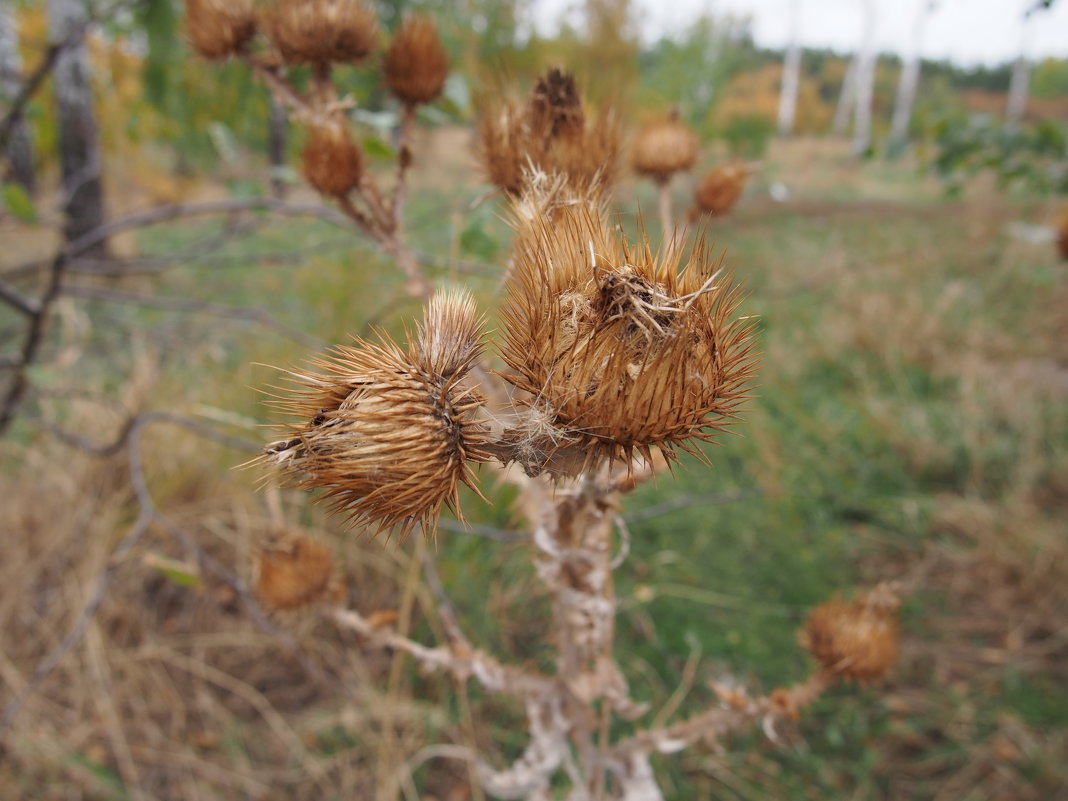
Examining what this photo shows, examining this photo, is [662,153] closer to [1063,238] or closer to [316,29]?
[316,29]

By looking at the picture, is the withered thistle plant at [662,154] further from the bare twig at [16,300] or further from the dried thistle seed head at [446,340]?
the bare twig at [16,300]

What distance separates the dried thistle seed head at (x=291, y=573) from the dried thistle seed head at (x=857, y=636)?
0.76 metres

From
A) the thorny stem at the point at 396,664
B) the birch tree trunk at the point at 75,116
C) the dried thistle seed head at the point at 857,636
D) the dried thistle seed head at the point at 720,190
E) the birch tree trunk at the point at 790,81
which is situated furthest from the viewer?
the birch tree trunk at the point at 790,81

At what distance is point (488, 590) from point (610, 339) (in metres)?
2.03

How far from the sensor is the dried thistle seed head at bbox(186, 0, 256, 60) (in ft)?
3.42

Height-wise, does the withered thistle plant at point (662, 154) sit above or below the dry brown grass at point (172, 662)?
above

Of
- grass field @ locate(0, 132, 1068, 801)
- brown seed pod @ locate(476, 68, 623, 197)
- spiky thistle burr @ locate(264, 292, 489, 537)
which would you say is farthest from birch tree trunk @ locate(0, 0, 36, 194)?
spiky thistle burr @ locate(264, 292, 489, 537)

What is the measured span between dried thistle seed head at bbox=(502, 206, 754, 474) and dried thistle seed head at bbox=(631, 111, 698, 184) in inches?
28.1

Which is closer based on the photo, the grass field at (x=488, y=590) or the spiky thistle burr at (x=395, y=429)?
the spiky thistle burr at (x=395, y=429)

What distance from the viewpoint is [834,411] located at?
4.11m

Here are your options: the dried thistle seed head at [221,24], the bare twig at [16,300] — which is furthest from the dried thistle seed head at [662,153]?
the bare twig at [16,300]

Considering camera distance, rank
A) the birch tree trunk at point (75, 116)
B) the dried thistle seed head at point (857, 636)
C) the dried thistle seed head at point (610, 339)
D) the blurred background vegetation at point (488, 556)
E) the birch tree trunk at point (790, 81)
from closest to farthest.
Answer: the dried thistle seed head at point (610, 339) → the dried thistle seed head at point (857, 636) → the blurred background vegetation at point (488, 556) → the birch tree trunk at point (75, 116) → the birch tree trunk at point (790, 81)

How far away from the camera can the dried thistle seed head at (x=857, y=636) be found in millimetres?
947

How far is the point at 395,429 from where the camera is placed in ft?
1.65
